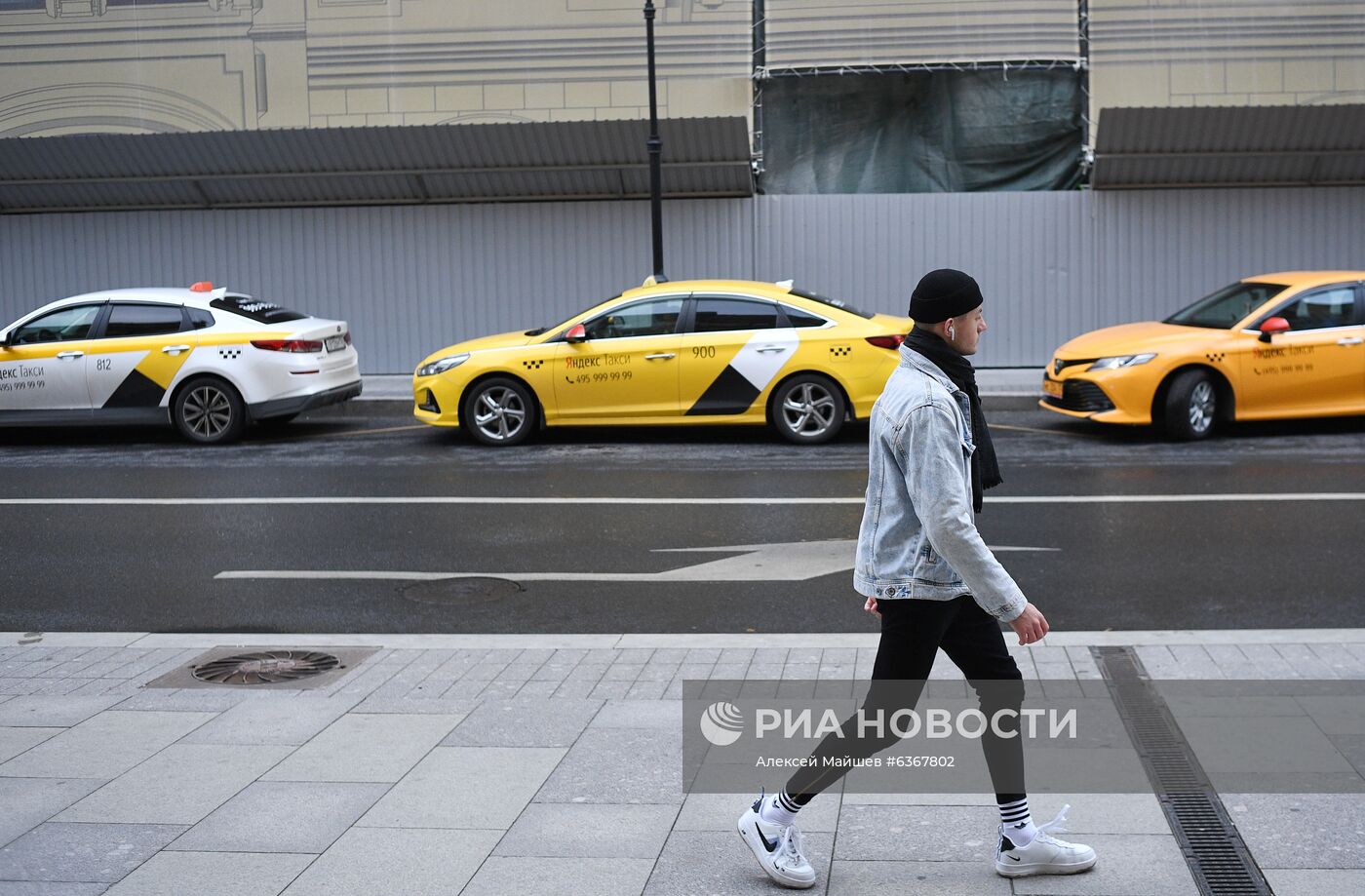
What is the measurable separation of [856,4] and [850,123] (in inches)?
60.2

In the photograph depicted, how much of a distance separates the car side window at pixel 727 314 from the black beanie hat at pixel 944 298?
10264 millimetres

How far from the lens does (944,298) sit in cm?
414

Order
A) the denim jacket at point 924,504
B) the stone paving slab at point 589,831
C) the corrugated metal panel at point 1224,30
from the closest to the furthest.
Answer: the denim jacket at point 924,504, the stone paving slab at point 589,831, the corrugated metal panel at point 1224,30

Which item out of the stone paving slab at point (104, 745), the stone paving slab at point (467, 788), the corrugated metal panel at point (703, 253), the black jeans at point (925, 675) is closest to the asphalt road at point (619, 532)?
the stone paving slab at point (104, 745)

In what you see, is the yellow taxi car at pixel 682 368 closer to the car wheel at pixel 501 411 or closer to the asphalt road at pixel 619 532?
the car wheel at pixel 501 411

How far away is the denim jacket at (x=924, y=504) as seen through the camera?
400cm

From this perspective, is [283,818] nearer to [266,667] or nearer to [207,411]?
[266,667]

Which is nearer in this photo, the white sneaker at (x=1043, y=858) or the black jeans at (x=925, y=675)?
the black jeans at (x=925, y=675)

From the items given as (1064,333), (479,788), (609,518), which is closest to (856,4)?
(1064,333)

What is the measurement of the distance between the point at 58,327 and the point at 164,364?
1.33 meters

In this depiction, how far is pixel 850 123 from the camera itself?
66.8 feet

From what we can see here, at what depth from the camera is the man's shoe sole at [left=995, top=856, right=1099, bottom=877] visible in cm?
435

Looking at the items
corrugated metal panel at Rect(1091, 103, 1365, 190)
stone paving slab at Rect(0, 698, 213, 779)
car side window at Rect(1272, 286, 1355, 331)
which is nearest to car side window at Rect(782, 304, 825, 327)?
car side window at Rect(1272, 286, 1355, 331)

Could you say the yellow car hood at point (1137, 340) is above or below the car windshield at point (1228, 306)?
below
